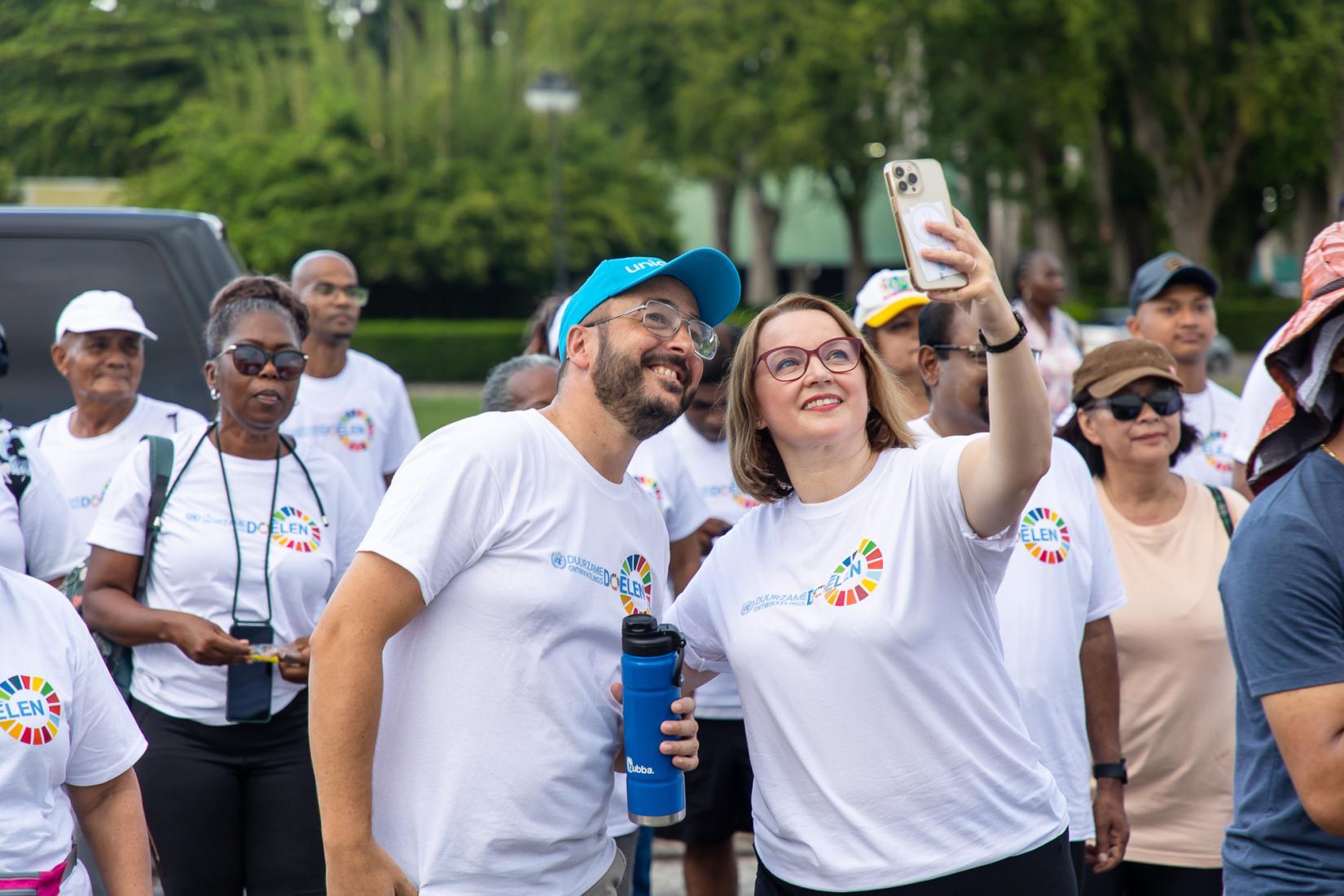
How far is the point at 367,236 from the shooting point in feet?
103

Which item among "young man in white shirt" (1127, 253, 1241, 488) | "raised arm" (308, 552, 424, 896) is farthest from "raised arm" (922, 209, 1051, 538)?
"young man in white shirt" (1127, 253, 1241, 488)

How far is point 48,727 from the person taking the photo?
8.79ft

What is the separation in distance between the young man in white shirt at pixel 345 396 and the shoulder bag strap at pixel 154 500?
206 cm

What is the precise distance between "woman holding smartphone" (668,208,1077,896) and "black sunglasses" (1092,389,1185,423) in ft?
5.14

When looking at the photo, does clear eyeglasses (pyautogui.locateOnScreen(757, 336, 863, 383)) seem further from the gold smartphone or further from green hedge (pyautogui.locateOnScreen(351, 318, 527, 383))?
green hedge (pyautogui.locateOnScreen(351, 318, 527, 383))

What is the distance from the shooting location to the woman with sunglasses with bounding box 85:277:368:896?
3723 millimetres

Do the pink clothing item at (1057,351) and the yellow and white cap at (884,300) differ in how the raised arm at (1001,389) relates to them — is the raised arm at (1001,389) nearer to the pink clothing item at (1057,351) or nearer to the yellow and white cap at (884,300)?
the yellow and white cap at (884,300)

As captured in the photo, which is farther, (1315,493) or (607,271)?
(607,271)

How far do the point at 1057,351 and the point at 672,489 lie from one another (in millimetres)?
3637

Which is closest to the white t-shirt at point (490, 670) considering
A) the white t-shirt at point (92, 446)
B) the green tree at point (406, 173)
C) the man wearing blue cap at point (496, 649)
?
the man wearing blue cap at point (496, 649)

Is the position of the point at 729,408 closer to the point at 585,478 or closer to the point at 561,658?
the point at 585,478

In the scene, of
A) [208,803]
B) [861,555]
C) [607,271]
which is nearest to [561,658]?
[861,555]

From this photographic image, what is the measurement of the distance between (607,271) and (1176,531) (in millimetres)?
2135

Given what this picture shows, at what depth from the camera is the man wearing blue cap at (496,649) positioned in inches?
95.3
